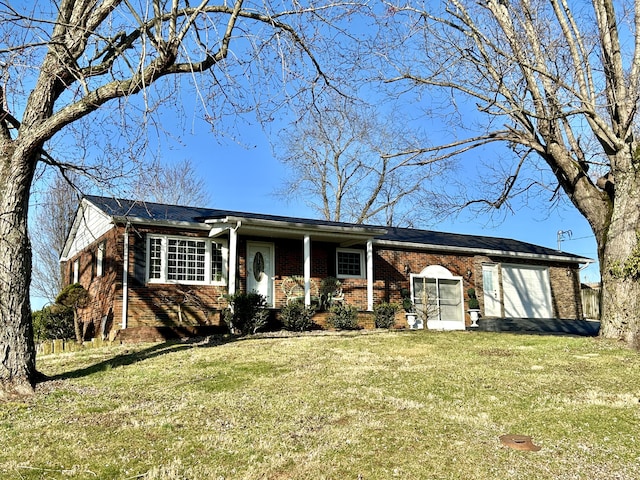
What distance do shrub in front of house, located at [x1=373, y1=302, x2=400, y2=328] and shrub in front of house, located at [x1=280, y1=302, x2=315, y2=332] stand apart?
223 cm

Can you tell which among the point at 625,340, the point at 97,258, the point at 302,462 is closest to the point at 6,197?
the point at 302,462

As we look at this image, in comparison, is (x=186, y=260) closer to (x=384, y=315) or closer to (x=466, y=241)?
(x=384, y=315)

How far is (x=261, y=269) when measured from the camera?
16.8 metres

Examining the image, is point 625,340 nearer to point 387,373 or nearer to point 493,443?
point 387,373

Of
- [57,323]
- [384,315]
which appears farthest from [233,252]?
[57,323]

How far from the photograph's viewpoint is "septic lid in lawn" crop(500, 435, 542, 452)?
17.3 ft

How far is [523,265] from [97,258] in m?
14.9

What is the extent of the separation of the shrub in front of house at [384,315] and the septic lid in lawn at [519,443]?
11.1m

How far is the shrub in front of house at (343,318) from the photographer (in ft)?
52.5

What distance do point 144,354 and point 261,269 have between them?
19.0 ft

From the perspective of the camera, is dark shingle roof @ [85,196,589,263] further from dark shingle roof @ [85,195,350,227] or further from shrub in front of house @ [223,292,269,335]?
shrub in front of house @ [223,292,269,335]

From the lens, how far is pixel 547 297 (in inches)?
840

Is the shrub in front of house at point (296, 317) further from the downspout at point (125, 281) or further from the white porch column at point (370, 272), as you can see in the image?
the downspout at point (125, 281)

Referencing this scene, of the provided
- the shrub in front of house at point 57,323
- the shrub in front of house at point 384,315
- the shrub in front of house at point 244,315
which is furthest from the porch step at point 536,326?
the shrub in front of house at point 57,323
